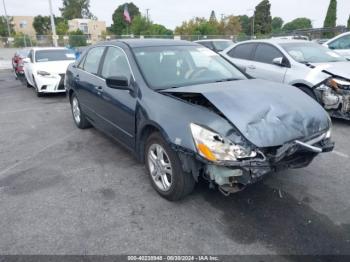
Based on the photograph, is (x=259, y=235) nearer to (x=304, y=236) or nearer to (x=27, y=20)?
(x=304, y=236)

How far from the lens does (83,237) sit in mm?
2805

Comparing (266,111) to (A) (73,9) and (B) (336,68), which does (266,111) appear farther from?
(A) (73,9)

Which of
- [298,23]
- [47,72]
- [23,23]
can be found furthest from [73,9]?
[47,72]

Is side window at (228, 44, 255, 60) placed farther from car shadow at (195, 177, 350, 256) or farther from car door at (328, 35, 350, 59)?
car shadow at (195, 177, 350, 256)

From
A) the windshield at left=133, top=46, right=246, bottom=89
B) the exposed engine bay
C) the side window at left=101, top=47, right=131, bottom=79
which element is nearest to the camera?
the windshield at left=133, top=46, right=246, bottom=89

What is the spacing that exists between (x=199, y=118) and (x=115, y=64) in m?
1.90

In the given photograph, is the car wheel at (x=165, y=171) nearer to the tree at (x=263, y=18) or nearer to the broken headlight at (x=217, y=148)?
the broken headlight at (x=217, y=148)

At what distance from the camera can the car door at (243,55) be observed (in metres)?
7.37

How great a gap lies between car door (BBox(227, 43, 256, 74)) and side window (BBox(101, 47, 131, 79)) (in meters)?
3.67

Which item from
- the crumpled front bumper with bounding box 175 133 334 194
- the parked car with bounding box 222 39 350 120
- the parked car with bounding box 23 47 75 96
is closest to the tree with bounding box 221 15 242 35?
the parked car with bounding box 23 47 75 96

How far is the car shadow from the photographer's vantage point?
8.62ft

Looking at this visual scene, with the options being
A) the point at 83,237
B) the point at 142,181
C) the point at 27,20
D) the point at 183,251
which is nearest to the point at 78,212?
the point at 83,237

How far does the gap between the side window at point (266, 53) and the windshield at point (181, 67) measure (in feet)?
9.16

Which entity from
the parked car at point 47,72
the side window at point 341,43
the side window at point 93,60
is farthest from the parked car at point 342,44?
the parked car at point 47,72
